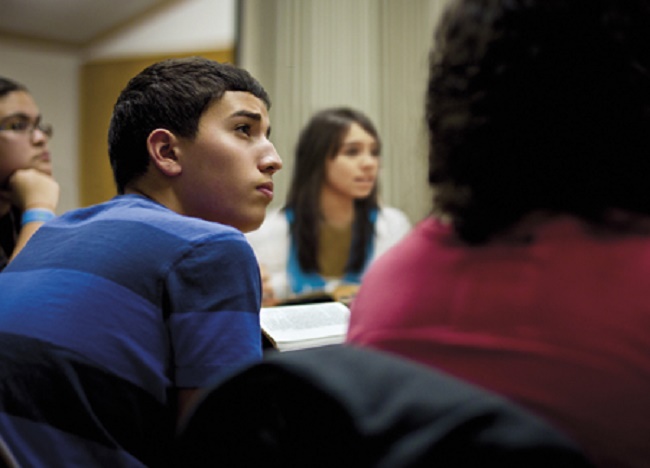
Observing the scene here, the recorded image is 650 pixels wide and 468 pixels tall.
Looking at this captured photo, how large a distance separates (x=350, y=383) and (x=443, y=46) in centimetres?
35

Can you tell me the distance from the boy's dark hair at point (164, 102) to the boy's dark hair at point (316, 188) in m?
1.52

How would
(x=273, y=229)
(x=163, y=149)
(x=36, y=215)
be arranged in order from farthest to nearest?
(x=273, y=229), (x=36, y=215), (x=163, y=149)

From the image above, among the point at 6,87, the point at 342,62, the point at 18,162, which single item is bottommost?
the point at 18,162

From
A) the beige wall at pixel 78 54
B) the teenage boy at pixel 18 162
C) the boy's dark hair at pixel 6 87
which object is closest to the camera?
the teenage boy at pixel 18 162

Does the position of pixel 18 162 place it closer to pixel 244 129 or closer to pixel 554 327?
pixel 244 129

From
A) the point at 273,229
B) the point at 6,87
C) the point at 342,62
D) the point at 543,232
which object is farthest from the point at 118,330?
the point at 342,62

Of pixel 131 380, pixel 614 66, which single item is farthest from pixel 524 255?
pixel 131 380

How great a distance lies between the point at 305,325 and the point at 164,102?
47 cm

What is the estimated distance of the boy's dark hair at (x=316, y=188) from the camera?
2701 mm

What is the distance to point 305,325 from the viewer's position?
1173mm

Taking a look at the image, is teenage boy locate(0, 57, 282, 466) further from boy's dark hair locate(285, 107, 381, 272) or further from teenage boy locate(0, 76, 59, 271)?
boy's dark hair locate(285, 107, 381, 272)

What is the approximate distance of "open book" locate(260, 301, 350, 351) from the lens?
3.48ft

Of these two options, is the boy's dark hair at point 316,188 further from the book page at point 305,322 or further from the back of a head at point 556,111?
the back of a head at point 556,111

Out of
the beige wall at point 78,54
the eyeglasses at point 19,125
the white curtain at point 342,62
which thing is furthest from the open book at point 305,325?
the beige wall at point 78,54
